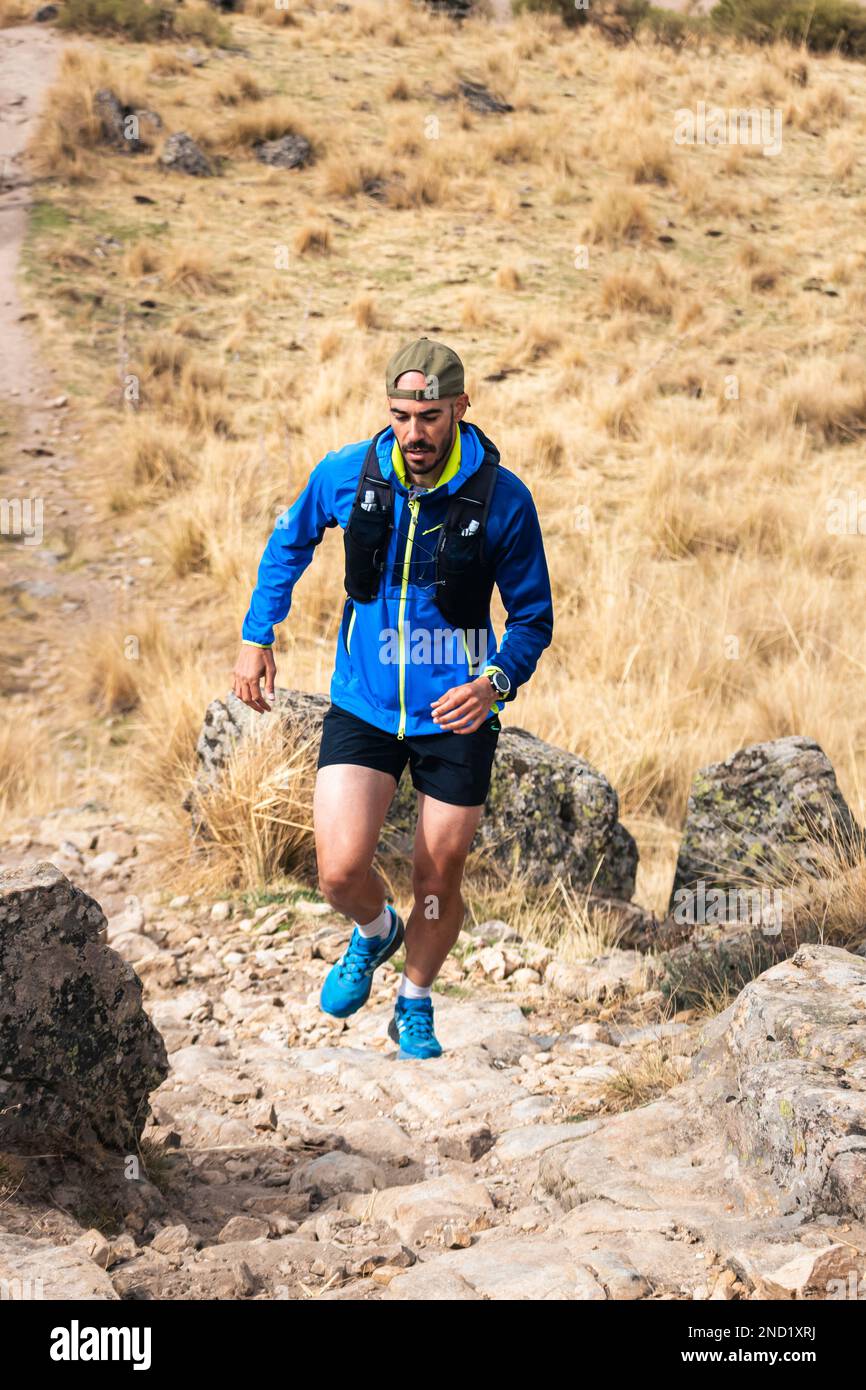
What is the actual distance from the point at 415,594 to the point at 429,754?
0.45m

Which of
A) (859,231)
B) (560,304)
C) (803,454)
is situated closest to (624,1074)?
(803,454)

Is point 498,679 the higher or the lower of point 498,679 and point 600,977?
the higher

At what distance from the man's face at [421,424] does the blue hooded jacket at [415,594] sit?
11cm

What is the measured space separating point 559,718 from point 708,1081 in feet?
13.0

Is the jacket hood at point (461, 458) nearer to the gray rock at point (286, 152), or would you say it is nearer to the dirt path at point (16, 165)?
the dirt path at point (16, 165)

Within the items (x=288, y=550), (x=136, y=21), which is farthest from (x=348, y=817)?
(x=136, y=21)

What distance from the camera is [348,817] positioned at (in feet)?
12.2

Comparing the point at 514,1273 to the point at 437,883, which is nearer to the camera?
the point at 514,1273

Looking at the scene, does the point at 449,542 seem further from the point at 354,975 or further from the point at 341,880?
the point at 354,975

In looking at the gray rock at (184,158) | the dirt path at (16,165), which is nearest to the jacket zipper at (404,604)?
the dirt path at (16,165)

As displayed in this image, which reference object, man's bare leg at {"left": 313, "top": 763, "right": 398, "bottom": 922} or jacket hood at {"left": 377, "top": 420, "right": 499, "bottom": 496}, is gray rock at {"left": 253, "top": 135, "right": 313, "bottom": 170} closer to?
jacket hood at {"left": 377, "top": 420, "right": 499, "bottom": 496}

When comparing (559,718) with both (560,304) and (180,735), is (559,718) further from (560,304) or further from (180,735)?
(560,304)

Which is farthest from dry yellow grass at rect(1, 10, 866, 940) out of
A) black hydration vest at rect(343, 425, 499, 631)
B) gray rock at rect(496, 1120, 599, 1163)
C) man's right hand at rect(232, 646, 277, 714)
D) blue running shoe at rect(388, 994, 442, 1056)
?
black hydration vest at rect(343, 425, 499, 631)

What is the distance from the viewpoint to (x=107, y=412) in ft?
38.2
